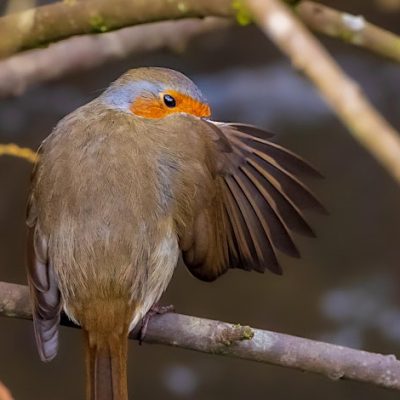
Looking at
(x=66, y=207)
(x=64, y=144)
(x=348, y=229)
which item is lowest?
(x=66, y=207)

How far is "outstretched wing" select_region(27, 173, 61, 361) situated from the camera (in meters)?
2.89

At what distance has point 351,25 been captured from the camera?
201 cm

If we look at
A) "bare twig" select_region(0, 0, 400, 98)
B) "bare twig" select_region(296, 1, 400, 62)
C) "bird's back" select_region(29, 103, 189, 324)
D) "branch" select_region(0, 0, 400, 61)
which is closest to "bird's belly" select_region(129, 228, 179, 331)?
"bird's back" select_region(29, 103, 189, 324)

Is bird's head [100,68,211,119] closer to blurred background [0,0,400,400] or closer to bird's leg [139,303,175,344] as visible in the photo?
bird's leg [139,303,175,344]

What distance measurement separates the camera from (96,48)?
4.61 m

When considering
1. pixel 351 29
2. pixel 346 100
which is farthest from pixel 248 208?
pixel 346 100

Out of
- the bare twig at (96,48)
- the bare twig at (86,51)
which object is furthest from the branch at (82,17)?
the bare twig at (96,48)

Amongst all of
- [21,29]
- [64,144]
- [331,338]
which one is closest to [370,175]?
[331,338]

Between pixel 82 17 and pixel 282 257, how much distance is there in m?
2.89

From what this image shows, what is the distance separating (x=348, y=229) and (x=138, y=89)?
2.42 meters

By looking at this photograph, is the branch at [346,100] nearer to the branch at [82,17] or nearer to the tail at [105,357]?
the branch at [82,17]

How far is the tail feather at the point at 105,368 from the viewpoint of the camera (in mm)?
2828

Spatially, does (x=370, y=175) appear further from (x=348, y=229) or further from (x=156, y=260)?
(x=156, y=260)

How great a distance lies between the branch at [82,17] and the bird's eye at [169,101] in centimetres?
75
